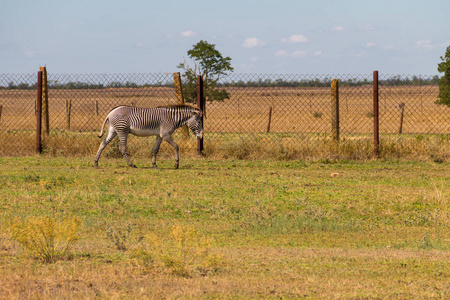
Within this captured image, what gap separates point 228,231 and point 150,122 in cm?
725

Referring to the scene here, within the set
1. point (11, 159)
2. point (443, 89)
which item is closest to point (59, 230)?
point (11, 159)

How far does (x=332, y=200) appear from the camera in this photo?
10.6 meters

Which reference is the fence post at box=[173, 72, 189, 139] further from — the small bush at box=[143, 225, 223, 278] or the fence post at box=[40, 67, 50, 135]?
the small bush at box=[143, 225, 223, 278]

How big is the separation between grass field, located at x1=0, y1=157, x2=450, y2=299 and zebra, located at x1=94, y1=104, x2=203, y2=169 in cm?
81

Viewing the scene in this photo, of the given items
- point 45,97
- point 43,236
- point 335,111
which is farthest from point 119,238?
point 45,97

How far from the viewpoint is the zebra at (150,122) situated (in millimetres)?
15164

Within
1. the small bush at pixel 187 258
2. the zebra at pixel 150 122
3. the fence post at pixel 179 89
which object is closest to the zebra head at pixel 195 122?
the zebra at pixel 150 122

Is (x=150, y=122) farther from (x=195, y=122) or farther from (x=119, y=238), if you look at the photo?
(x=119, y=238)

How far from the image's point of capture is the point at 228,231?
8.45m

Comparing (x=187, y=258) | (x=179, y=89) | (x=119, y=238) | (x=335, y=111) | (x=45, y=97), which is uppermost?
(x=179, y=89)

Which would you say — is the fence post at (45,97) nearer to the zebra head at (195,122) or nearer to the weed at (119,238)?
the zebra head at (195,122)

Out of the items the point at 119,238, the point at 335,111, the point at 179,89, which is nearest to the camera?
the point at 119,238

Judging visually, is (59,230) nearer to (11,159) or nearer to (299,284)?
(299,284)

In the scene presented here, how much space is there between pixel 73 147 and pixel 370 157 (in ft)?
26.8
